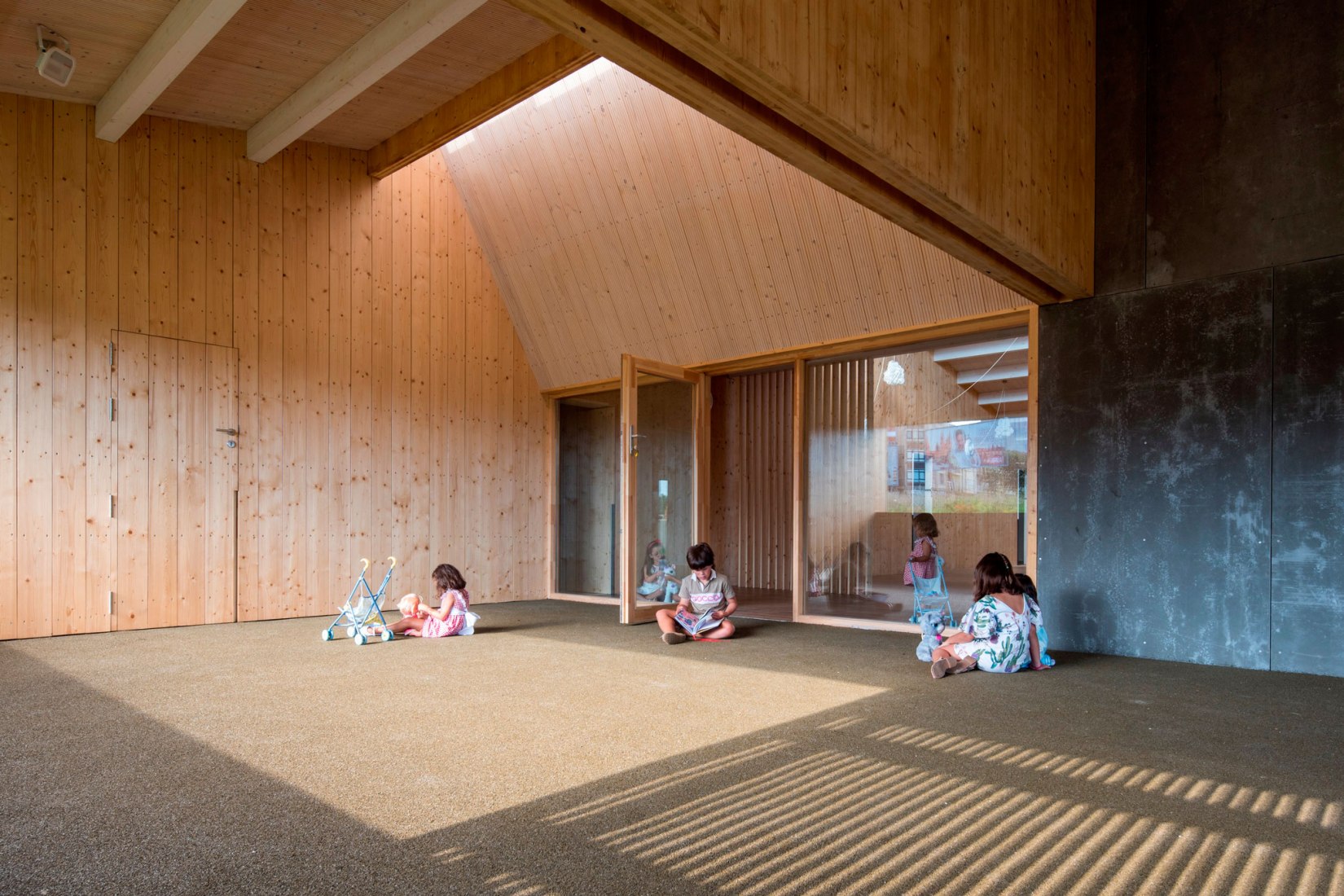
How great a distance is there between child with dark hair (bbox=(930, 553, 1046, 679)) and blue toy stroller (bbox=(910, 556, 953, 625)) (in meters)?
1.49

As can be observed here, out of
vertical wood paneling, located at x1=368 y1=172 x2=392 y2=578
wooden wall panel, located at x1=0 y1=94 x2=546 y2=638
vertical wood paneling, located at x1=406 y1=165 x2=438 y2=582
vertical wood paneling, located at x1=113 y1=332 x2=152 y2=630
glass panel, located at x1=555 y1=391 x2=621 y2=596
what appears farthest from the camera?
glass panel, located at x1=555 y1=391 x2=621 y2=596

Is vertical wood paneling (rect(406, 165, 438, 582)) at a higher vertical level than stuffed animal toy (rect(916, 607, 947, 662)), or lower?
higher

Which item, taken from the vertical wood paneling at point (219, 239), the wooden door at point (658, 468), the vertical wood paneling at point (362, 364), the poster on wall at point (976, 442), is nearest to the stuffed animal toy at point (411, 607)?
the wooden door at point (658, 468)

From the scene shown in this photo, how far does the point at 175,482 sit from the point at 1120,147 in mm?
7413

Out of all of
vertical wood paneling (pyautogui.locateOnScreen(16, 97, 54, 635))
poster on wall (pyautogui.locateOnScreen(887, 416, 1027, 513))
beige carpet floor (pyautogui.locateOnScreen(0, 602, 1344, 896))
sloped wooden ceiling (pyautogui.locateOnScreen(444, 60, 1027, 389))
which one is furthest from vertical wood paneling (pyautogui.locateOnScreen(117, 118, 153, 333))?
poster on wall (pyautogui.locateOnScreen(887, 416, 1027, 513))

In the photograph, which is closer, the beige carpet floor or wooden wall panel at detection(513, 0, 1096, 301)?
the beige carpet floor

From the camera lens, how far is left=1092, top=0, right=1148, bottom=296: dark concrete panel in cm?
543

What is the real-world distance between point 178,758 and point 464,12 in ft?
13.8

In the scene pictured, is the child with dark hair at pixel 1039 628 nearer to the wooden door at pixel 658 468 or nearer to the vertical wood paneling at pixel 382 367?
the wooden door at pixel 658 468

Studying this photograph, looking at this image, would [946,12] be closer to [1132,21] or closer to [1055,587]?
[1132,21]

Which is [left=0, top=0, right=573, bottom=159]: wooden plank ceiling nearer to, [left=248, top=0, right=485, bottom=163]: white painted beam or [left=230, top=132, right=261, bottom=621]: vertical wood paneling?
[left=248, top=0, right=485, bottom=163]: white painted beam

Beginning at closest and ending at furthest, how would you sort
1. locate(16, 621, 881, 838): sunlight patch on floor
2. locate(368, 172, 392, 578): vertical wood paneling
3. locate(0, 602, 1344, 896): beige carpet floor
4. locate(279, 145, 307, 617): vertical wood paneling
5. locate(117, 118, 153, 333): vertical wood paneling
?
locate(0, 602, 1344, 896): beige carpet floor < locate(16, 621, 881, 838): sunlight patch on floor < locate(117, 118, 153, 333): vertical wood paneling < locate(279, 145, 307, 617): vertical wood paneling < locate(368, 172, 392, 578): vertical wood paneling

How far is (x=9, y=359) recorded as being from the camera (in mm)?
5840

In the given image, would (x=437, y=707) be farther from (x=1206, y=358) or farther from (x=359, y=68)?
(x=1206, y=358)
